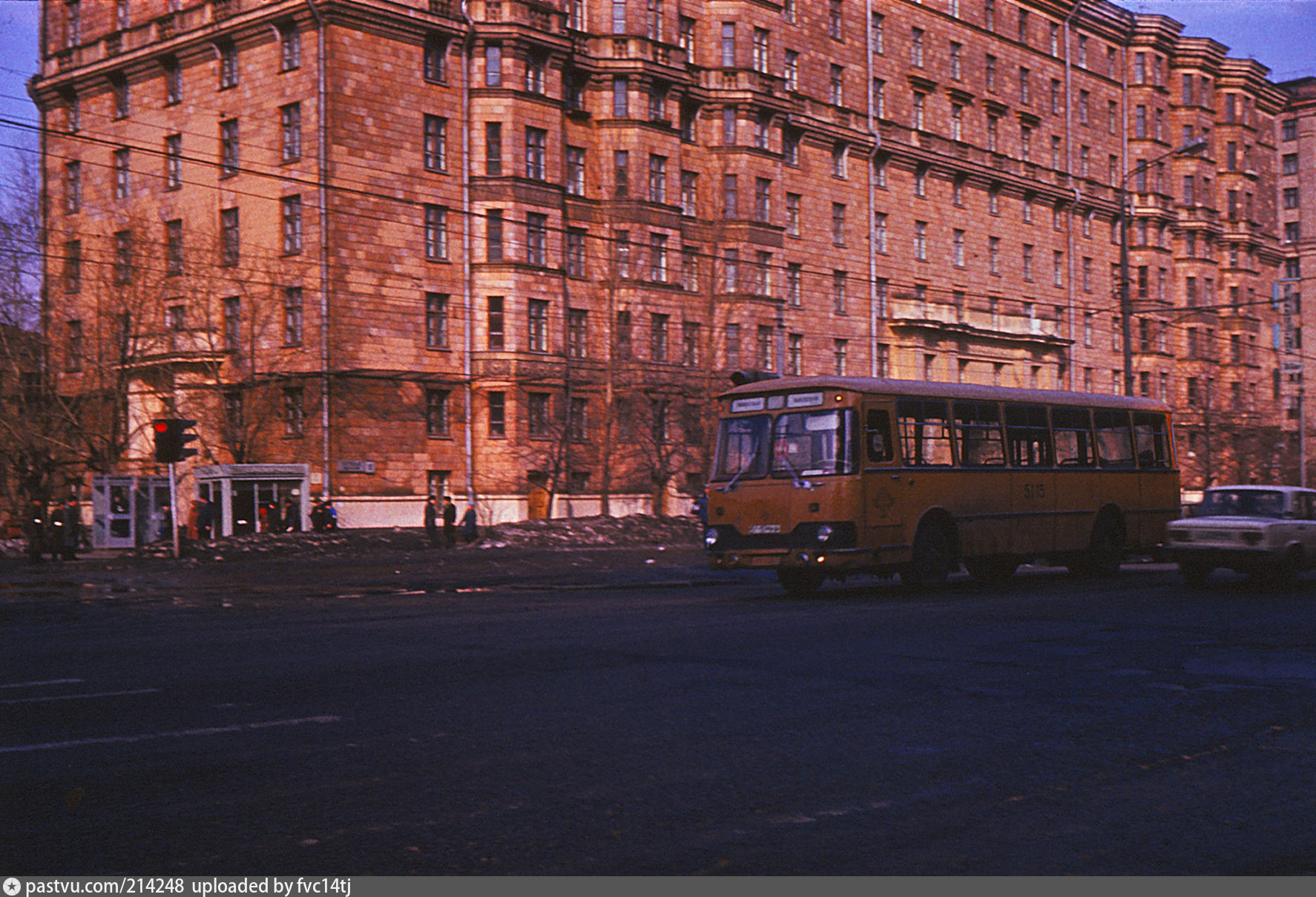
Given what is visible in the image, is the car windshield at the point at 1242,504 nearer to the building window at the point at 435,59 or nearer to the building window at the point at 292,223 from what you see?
the building window at the point at 292,223

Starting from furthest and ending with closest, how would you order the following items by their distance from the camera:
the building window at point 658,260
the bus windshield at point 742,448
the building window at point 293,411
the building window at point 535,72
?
the building window at point 658,260
the building window at point 535,72
the building window at point 293,411
the bus windshield at point 742,448

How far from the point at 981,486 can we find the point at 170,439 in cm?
1735

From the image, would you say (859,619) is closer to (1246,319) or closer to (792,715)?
(792,715)

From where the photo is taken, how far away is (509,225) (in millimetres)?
46094

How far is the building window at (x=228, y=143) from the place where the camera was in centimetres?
4572

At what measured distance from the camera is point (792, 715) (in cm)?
816

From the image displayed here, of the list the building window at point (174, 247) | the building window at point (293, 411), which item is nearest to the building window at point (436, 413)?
the building window at point (293, 411)

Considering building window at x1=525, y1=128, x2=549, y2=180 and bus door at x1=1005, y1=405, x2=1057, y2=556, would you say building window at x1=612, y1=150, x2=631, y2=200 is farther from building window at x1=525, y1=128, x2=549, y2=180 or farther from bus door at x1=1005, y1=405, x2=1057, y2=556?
bus door at x1=1005, y1=405, x2=1057, y2=556

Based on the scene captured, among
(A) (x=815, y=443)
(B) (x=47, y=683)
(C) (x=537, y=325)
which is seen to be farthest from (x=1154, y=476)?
(C) (x=537, y=325)

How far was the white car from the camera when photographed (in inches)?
733

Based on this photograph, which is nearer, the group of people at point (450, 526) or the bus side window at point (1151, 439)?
the bus side window at point (1151, 439)

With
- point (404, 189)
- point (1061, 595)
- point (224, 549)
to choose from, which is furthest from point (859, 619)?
point (404, 189)

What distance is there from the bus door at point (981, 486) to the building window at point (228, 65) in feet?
111

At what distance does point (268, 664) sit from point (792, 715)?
4673 mm
